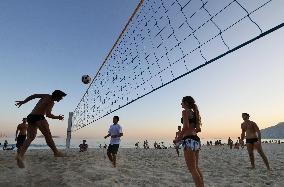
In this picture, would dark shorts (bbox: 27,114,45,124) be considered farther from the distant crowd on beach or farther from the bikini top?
the bikini top

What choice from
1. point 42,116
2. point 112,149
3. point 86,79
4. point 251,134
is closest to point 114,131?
point 112,149

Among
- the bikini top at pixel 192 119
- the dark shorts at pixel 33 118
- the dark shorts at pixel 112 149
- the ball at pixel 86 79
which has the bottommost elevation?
the dark shorts at pixel 112 149

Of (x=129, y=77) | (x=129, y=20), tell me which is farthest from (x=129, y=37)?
(x=129, y=77)

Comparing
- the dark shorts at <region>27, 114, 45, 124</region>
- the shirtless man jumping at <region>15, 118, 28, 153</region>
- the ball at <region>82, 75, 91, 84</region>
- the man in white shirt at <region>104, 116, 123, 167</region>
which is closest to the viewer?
the dark shorts at <region>27, 114, 45, 124</region>

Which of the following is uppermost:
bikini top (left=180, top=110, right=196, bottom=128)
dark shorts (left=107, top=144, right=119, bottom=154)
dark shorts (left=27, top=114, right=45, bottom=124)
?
dark shorts (left=27, top=114, right=45, bottom=124)

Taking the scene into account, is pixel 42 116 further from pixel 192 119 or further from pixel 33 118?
pixel 192 119

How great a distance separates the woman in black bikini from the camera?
11.2 feet

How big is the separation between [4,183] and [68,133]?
10.7 meters

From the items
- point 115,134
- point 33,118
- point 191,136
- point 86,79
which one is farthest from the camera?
point 86,79

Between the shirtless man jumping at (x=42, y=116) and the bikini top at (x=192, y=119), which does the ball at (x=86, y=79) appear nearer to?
the shirtless man jumping at (x=42, y=116)

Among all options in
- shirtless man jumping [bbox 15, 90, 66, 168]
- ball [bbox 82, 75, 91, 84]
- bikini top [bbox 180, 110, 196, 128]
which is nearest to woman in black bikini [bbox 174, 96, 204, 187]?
bikini top [bbox 180, 110, 196, 128]

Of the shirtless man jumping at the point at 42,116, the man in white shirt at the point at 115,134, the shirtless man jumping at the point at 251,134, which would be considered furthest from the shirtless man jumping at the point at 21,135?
the shirtless man jumping at the point at 251,134

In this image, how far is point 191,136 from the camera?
350cm

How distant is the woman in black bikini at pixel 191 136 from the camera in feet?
11.2
